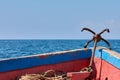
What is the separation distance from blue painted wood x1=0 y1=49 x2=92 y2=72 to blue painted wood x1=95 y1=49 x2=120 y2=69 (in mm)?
277

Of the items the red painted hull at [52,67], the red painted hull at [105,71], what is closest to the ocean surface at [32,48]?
the red painted hull at [52,67]

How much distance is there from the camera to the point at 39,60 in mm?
5480

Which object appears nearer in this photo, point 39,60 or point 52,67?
point 39,60

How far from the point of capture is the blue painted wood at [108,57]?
5000 mm

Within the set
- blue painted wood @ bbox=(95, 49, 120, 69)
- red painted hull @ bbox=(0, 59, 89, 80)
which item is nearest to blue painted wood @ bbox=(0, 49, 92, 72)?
red painted hull @ bbox=(0, 59, 89, 80)

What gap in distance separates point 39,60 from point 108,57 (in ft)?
3.69

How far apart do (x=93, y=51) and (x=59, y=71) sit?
0.66 m

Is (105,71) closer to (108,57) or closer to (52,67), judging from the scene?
(108,57)

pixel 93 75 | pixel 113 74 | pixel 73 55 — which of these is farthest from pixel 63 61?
pixel 113 74

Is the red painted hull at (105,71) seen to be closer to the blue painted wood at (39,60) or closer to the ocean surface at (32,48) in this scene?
the blue painted wood at (39,60)

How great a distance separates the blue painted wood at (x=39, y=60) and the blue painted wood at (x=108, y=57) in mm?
277

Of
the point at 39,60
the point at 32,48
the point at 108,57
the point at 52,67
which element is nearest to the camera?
the point at 108,57

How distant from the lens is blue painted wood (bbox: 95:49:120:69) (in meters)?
5.00

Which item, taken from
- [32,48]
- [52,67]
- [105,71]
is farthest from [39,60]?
[32,48]
